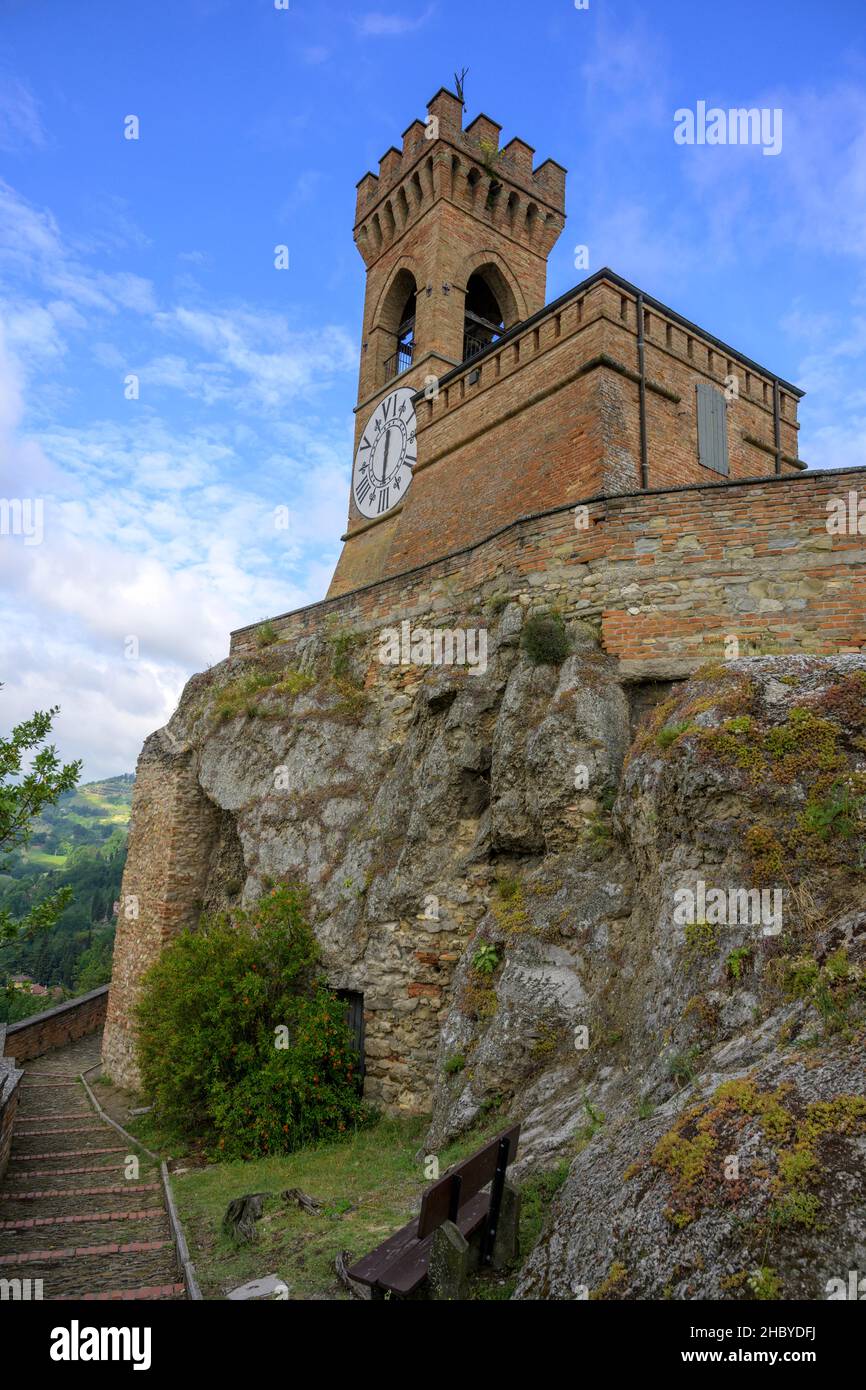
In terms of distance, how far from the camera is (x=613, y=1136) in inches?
171

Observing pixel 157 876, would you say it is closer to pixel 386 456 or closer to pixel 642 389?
pixel 386 456

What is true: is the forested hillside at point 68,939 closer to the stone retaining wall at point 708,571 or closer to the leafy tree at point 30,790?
the leafy tree at point 30,790

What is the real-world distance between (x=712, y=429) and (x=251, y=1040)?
38.4ft

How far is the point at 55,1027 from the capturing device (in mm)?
20125

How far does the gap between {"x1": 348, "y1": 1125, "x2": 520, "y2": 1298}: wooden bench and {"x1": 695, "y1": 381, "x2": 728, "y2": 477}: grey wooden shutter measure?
455 inches

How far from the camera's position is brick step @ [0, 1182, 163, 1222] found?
27.0ft

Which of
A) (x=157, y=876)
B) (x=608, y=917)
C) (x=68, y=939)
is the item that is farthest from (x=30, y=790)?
(x=68, y=939)

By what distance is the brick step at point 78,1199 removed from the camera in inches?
324

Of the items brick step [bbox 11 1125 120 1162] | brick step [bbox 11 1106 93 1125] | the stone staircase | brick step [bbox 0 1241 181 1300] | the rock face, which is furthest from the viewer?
brick step [bbox 11 1106 93 1125]

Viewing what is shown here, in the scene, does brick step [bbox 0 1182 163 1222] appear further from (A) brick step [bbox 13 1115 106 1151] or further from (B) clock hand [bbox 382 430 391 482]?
(B) clock hand [bbox 382 430 391 482]

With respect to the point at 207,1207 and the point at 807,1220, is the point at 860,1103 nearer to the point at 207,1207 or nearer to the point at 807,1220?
the point at 807,1220

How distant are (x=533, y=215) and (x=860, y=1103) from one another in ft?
81.3

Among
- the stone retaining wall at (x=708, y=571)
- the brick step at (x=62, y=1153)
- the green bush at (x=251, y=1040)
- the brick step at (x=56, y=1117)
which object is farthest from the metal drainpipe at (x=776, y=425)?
the brick step at (x=56, y=1117)

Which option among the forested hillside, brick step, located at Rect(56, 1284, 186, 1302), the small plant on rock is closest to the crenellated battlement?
the forested hillside
